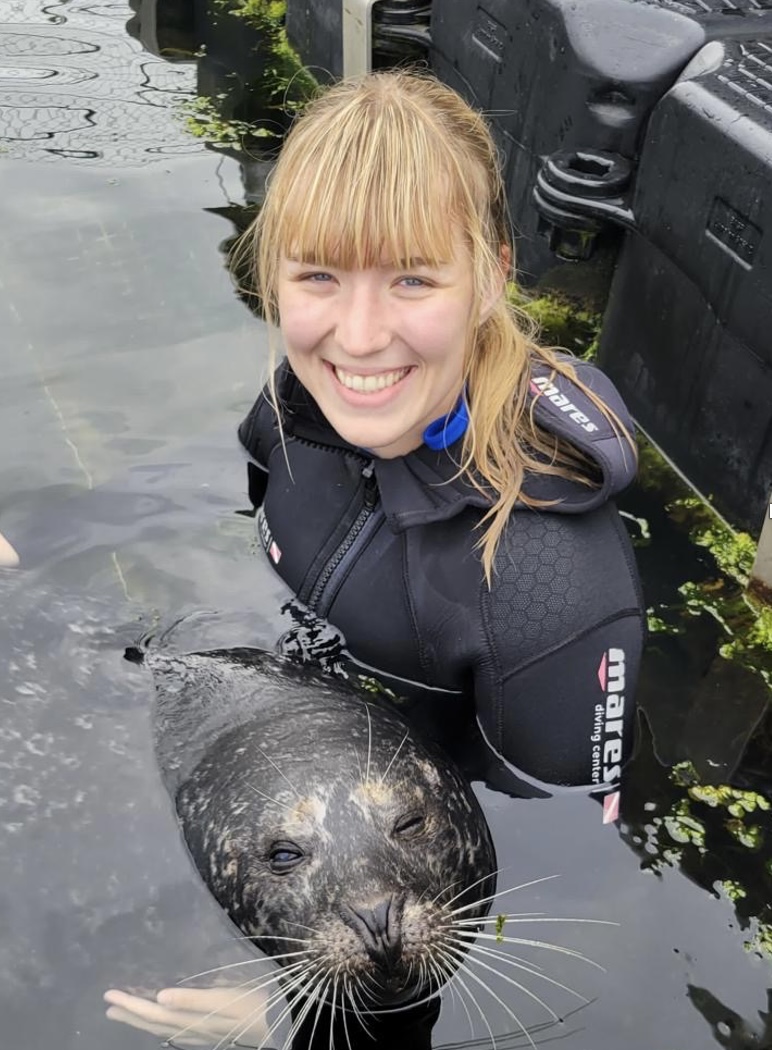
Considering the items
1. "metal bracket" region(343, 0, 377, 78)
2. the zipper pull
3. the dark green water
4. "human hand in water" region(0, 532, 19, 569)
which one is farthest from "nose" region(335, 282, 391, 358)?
"metal bracket" region(343, 0, 377, 78)

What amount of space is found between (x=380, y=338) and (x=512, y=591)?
1.99 feet

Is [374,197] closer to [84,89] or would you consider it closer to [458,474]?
[458,474]

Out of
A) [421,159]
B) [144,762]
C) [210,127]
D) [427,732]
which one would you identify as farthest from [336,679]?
[210,127]

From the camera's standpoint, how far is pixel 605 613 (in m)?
2.64

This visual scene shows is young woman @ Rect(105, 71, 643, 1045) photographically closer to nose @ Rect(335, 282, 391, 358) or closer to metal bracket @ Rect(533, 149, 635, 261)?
nose @ Rect(335, 282, 391, 358)

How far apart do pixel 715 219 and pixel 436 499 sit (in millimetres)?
1365

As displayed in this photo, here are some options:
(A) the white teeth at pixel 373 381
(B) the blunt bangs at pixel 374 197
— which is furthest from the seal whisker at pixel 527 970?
(B) the blunt bangs at pixel 374 197

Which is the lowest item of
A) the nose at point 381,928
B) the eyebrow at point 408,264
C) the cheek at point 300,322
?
the nose at point 381,928

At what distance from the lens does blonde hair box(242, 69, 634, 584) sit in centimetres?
243

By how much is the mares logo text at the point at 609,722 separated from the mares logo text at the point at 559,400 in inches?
19.1

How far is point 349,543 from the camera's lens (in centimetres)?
304

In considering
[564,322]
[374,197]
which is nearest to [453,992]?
[374,197]

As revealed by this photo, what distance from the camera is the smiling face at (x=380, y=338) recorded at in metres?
2.50

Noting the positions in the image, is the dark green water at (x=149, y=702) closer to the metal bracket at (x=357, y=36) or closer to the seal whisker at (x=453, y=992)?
the seal whisker at (x=453, y=992)
